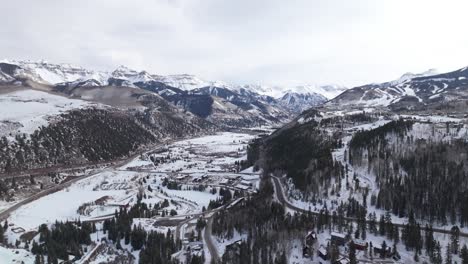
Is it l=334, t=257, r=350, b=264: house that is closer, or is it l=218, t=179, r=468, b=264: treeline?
l=334, t=257, r=350, b=264: house

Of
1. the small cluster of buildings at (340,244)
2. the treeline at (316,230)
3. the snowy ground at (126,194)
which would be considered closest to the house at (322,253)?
the small cluster of buildings at (340,244)

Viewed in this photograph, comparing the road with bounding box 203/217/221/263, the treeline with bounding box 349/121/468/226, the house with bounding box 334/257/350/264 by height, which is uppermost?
the treeline with bounding box 349/121/468/226

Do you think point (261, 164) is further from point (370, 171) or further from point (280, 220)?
point (280, 220)

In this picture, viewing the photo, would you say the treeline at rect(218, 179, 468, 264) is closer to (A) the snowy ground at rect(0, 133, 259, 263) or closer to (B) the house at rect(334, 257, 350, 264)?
(B) the house at rect(334, 257, 350, 264)

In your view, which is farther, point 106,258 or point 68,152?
point 68,152

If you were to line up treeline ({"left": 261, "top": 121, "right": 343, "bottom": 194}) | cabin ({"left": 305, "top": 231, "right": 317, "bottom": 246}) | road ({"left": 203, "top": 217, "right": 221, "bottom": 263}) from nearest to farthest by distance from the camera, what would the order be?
road ({"left": 203, "top": 217, "right": 221, "bottom": 263}) < cabin ({"left": 305, "top": 231, "right": 317, "bottom": 246}) < treeline ({"left": 261, "top": 121, "right": 343, "bottom": 194})

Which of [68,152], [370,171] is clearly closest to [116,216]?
[370,171]

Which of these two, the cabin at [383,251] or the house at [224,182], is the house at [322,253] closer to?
the cabin at [383,251]

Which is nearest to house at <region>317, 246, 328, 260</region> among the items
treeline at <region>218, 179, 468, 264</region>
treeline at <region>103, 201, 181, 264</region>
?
treeline at <region>218, 179, 468, 264</region>

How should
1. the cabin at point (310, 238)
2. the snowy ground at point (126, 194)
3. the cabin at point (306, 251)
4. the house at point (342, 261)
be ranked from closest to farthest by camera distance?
the house at point (342, 261) < the cabin at point (306, 251) < the cabin at point (310, 238) < the snowy ground at point (126, 194)
